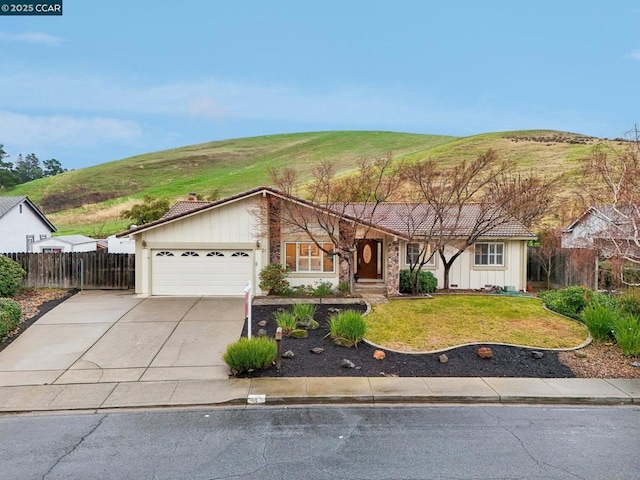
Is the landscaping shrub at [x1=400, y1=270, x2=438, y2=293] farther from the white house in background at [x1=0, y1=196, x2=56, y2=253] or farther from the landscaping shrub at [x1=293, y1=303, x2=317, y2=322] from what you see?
the white house in background at [x1=0, y1=196, x2=56, y2=253]

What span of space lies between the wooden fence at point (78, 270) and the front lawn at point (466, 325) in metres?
11.2

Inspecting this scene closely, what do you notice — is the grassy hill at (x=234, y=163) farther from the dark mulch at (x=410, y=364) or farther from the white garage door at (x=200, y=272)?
the dark mulch at (x=410, y=364)

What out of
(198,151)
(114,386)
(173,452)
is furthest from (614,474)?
(198,151)

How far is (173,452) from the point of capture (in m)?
5.88

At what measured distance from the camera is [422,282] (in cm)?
1798

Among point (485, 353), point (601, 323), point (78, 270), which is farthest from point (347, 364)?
point (78, 270)

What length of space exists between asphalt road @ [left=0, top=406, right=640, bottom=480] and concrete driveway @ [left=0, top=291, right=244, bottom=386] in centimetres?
209

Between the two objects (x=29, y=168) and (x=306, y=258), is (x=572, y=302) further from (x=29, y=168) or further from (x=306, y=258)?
(x=29, y=168)

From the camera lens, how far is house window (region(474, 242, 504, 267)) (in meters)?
19.8

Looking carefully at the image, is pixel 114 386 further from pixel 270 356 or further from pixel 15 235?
pixel 15 235

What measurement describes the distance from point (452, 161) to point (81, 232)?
41.5 meters

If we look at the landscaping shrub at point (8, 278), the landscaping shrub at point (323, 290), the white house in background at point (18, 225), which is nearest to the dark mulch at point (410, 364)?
the landscaping shrub at point (323, 290)

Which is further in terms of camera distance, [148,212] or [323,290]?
[148,212]

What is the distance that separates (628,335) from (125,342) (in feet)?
40.0
